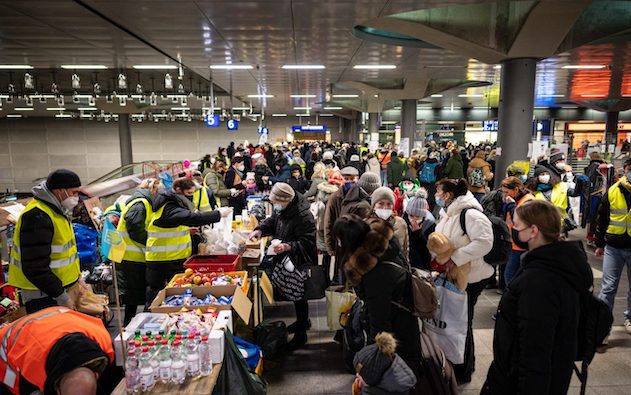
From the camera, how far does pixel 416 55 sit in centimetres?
978

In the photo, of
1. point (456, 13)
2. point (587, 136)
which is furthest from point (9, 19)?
point (587, 136)

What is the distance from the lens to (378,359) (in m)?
2.37

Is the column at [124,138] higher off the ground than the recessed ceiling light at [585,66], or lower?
lower

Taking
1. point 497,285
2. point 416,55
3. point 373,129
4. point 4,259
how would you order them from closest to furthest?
point 4,259
point 497,285
point 416,55
point 373,129

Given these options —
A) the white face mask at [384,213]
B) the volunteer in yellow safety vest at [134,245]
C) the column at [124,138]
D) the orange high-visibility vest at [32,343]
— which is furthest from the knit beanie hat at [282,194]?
the column at [124,138]

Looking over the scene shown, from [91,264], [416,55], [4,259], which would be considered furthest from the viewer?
[416,55]

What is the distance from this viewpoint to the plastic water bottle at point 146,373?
2477 millimetres

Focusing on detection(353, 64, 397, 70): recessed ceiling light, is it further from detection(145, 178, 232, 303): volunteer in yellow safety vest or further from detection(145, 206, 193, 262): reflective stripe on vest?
detection(145, 206, 193, 262): reflective stripe on vest

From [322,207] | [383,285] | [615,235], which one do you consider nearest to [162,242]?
[322,207]

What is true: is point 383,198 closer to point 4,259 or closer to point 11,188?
point 4,259

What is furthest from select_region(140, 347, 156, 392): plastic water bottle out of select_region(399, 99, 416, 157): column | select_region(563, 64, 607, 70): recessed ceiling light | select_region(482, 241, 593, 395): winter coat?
select_region(399, 99, 416, 157): column

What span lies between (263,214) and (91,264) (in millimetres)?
2561

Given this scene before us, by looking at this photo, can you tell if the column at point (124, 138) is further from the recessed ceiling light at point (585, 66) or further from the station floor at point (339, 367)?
the station floor at point (339, 367)

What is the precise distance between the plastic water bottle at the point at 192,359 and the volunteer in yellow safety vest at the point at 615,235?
440 cm
